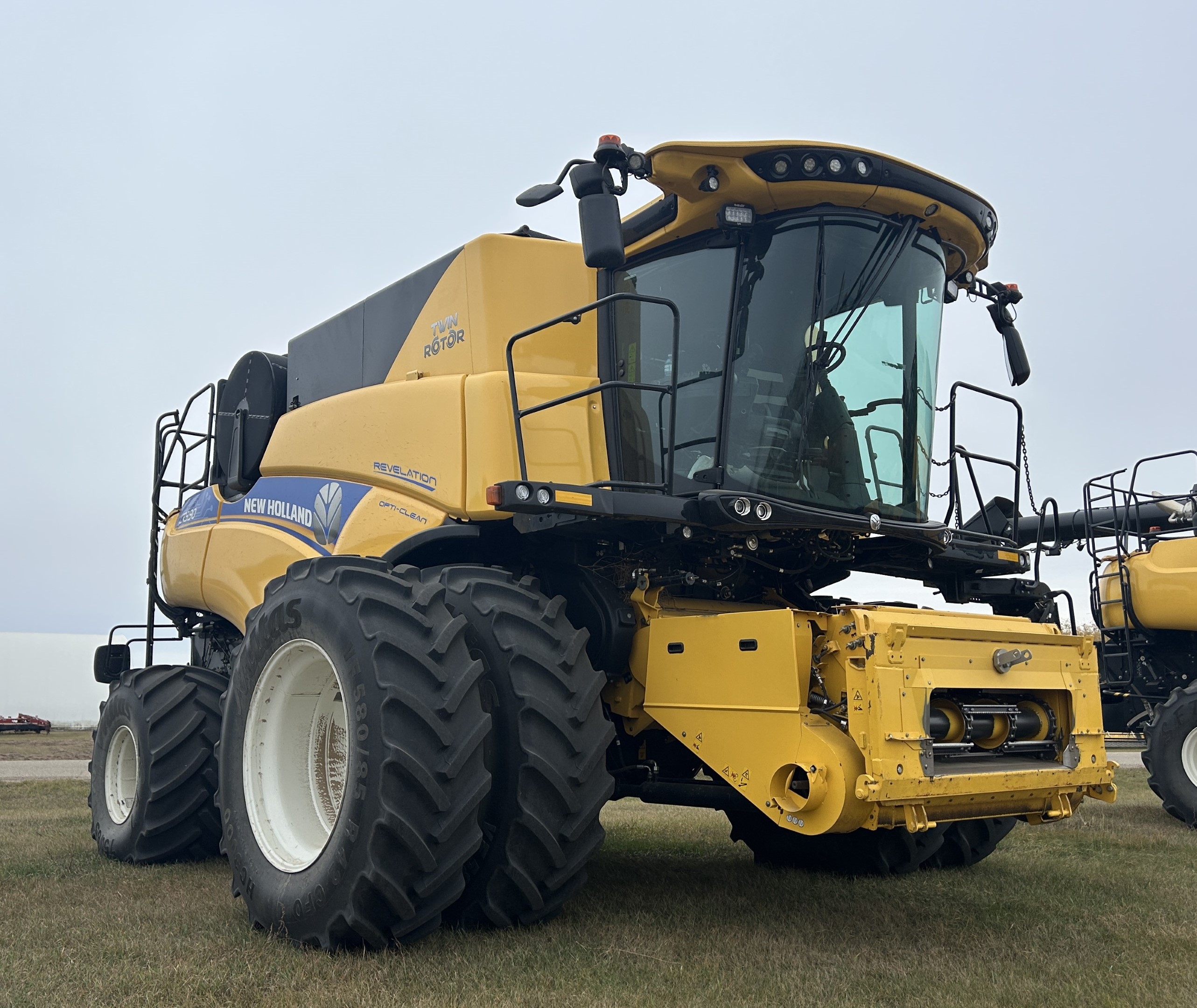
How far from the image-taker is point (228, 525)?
7.73 m

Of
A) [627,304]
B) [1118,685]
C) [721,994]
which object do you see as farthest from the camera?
[1118,685]

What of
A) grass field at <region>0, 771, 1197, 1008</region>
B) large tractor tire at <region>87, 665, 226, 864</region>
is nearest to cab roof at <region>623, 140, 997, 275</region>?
grass field at <region>0, 771, 1197, 1008</region>

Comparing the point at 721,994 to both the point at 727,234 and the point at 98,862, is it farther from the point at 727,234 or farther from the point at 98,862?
the point at 98,862

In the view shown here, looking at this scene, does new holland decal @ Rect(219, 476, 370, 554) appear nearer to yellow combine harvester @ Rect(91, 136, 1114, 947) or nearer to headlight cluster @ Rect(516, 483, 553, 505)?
yellow combine harvester @ Rect(91, 136, 1114, 947)

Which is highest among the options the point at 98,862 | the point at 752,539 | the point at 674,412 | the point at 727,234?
the point at 727,234

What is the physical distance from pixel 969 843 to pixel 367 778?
13.6ft

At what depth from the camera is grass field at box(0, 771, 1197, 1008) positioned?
390cm

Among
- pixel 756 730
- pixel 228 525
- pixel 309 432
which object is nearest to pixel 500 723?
pixel 756 730

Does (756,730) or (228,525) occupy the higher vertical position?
(228,525)

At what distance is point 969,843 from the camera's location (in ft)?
A: 22.6

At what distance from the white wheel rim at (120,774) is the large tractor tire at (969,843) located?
17.3 ft

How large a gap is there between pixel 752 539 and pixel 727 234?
1448 millimetres

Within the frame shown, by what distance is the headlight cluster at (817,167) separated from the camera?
5.11 metres

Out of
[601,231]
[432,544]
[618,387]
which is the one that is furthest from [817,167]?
[432,544]
